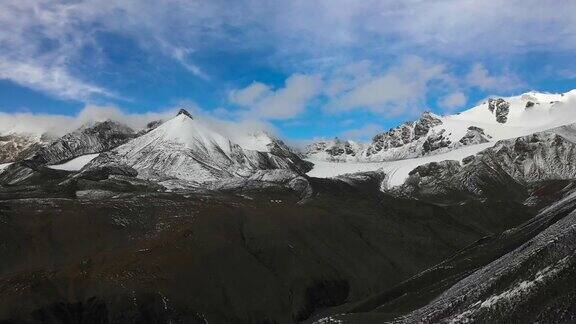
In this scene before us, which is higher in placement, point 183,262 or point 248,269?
point 183,262

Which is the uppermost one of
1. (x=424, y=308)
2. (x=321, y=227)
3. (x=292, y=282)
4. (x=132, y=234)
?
(x=132, y=234)

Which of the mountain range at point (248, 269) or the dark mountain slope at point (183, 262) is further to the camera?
the dark mountain slope at point (183, 262)

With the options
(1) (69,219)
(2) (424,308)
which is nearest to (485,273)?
(2) (424,308)

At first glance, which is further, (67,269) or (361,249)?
(361,249)

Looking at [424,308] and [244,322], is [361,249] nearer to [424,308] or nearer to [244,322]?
[244,322]

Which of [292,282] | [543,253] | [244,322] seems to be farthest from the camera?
[292,282]

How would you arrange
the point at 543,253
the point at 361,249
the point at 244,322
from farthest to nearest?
the point at 361,249
the point at 244,322
the point at 543,253

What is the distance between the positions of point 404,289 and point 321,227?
7560cm

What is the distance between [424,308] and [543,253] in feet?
65.5

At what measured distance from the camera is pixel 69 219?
17100cm

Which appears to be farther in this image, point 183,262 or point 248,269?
point 248,269

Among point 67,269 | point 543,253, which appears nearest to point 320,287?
point 67,269

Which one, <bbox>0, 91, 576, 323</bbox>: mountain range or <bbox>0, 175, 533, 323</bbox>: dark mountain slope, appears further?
<bbox>0, 175, 533, 323</bbox>: dark mountain slope

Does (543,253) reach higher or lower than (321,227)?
lower
